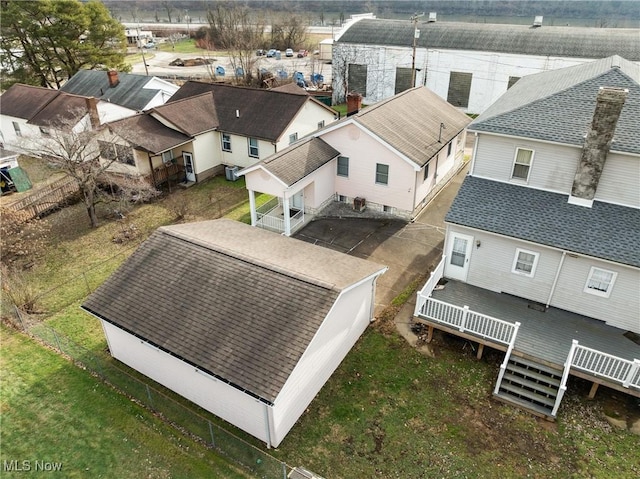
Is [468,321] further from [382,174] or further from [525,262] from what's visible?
[382,174]

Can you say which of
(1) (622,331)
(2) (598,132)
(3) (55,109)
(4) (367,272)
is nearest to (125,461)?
(4) (367,272)

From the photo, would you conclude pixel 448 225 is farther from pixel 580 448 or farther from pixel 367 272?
pixel 580 448

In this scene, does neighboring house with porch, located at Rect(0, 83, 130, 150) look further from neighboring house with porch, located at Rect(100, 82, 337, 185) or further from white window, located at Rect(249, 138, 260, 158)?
white window, located at Rect(249, 138, 260, 158)

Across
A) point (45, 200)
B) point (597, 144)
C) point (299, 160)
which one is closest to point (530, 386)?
point (597, 144)

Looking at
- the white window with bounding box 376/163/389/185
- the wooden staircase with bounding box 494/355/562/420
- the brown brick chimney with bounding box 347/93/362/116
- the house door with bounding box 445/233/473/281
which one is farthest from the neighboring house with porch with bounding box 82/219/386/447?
the brown brick chimney with bounding box 347/93/362/116

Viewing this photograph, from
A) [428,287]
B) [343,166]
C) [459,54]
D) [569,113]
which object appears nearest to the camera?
[569,113]
